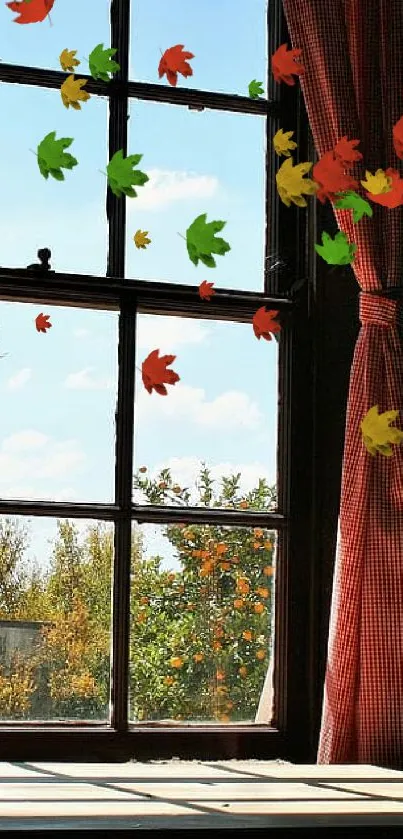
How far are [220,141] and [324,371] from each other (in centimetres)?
53

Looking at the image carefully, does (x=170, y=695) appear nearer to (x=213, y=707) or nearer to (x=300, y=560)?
(x=213, y=707)

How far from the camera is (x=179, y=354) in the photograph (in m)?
2.63

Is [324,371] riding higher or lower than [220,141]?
lower

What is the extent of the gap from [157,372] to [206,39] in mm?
725

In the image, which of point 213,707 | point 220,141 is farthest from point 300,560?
point 220,141

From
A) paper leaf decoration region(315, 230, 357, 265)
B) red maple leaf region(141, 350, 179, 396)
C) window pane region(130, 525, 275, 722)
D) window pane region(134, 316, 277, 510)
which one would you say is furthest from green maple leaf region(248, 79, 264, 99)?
window pane region(130, 525, 275, 722)

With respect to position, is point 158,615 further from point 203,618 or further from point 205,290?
point 205,290

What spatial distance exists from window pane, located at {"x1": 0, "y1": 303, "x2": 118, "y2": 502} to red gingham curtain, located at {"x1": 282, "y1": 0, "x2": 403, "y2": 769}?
0.48m

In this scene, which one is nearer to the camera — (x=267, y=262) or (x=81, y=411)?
(x=81, y=411)

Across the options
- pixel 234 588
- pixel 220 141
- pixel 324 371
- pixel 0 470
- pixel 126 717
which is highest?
pixel 220 141

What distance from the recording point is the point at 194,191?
2688 mm

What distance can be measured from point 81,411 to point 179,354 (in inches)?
9.4

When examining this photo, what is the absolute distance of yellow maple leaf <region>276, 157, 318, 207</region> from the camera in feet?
8.83

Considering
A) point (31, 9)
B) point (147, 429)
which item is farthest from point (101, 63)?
point (147, 429)
